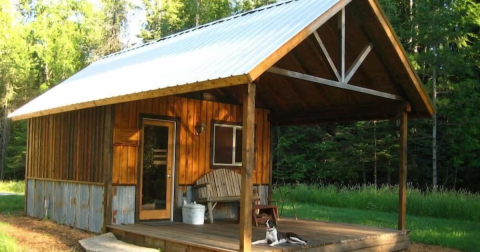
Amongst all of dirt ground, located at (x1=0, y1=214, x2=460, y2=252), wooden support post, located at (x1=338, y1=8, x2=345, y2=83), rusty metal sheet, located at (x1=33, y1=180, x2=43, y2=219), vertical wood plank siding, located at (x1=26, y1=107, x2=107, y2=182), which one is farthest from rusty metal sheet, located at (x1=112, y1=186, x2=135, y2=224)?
wooden support post, located at (x1=338, y1=8, x2=345, y2=83)

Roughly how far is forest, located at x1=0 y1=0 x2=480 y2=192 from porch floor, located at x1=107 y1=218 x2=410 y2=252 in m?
9.83

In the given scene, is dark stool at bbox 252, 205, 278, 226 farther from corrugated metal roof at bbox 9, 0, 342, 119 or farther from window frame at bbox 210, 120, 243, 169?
corrugated metal roof at bbox 9, 0, 342, 119

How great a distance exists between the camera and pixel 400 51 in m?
7.79

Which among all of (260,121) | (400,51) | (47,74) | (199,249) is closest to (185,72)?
(199,249)

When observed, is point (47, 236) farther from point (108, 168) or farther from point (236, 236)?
point (236, 236)

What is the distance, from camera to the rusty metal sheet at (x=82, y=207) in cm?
844

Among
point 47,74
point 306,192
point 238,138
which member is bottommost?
point 306,192

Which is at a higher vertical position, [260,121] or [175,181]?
[260,121]

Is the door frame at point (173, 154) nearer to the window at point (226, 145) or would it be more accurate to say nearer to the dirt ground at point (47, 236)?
the window at point (226, 145)

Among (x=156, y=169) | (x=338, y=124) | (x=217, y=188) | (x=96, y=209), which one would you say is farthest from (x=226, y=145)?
(x=338, y=124)

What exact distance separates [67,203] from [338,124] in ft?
51.2

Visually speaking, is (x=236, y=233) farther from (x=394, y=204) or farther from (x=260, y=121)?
(x=394, y=204)

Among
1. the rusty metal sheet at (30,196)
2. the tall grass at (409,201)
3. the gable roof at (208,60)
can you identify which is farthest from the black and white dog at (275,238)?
the rusty metal sheet at (30,196)

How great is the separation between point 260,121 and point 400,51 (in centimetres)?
363
